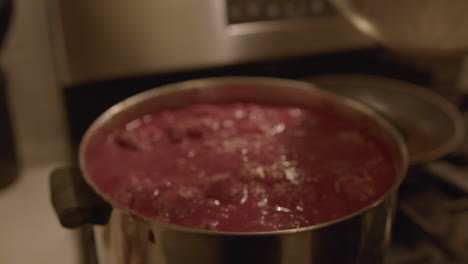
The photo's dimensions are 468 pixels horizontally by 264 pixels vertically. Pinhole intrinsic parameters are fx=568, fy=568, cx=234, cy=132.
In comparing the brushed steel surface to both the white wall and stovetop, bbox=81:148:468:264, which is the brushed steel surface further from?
stovetop, bbox=81:148:468:264

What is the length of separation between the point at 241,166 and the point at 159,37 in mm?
260

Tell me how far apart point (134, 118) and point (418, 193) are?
0.42 meters

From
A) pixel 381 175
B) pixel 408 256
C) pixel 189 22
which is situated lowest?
pixel 408 256

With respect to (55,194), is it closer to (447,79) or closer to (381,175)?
(381,175)

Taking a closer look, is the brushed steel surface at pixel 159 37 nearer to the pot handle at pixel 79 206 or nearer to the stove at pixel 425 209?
the stove at pixel 425 209

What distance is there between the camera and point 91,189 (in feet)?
1.93

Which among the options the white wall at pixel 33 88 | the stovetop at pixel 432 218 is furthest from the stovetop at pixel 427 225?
the white wall at pixel 33 88

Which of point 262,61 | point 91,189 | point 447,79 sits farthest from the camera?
point 447,79

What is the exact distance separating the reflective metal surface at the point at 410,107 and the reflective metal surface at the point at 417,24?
155 millimetres

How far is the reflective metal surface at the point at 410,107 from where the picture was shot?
872 mm

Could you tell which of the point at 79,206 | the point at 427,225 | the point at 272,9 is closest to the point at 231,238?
the point at 79,206

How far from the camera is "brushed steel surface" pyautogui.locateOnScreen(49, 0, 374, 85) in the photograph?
0.79m

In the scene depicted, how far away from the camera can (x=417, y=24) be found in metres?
0.73

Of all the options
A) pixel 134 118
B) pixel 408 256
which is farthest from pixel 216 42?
pixel 408 256
